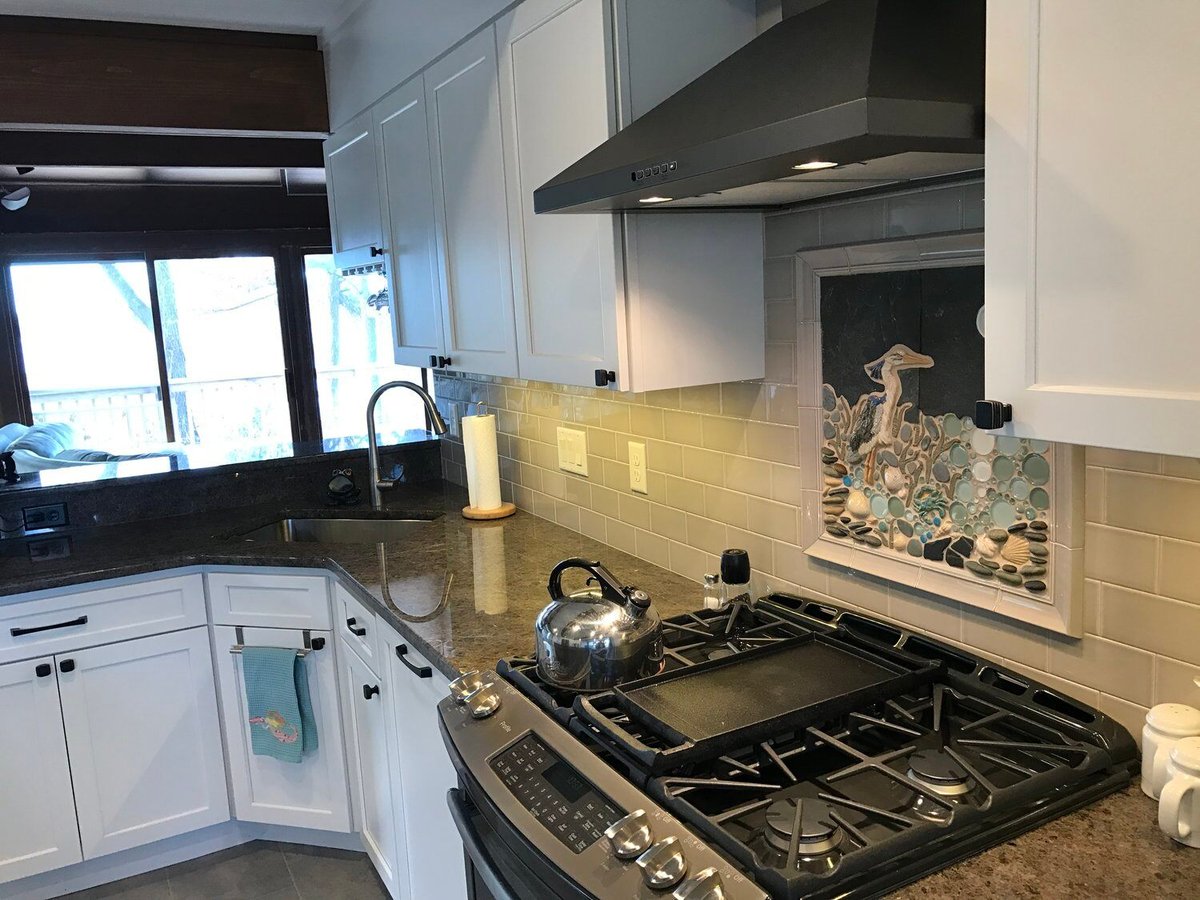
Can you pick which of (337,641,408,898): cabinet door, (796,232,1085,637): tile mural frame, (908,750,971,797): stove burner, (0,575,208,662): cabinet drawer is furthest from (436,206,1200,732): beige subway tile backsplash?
(0,575,208,662): cabinet drawer

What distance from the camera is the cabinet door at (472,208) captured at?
7.45ft

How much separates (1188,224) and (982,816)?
28.7 inches

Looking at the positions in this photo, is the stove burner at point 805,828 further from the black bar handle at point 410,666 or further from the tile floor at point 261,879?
the tile floor at point 261,879

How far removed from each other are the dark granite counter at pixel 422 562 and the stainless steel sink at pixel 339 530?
0.03 m

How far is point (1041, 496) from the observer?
1438 millimetres

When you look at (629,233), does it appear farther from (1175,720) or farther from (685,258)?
(1175,720)

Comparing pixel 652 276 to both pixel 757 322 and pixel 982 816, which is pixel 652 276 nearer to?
pixel 757 322

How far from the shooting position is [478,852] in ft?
5.08

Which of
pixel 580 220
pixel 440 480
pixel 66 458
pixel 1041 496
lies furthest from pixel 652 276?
pixel 66 458

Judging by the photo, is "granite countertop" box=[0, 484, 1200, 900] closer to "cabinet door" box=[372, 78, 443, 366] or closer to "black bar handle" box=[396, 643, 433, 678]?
"black bar handle" box=[396, 643, 433, 678]

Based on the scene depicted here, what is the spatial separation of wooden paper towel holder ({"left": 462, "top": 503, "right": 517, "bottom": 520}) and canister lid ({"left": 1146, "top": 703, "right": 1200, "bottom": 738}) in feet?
6.79

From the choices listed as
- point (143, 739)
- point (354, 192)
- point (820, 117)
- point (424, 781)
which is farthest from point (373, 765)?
point (820, 117)

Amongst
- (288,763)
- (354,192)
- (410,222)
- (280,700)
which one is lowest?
(288,763)

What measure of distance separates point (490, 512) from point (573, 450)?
451 millimetres
